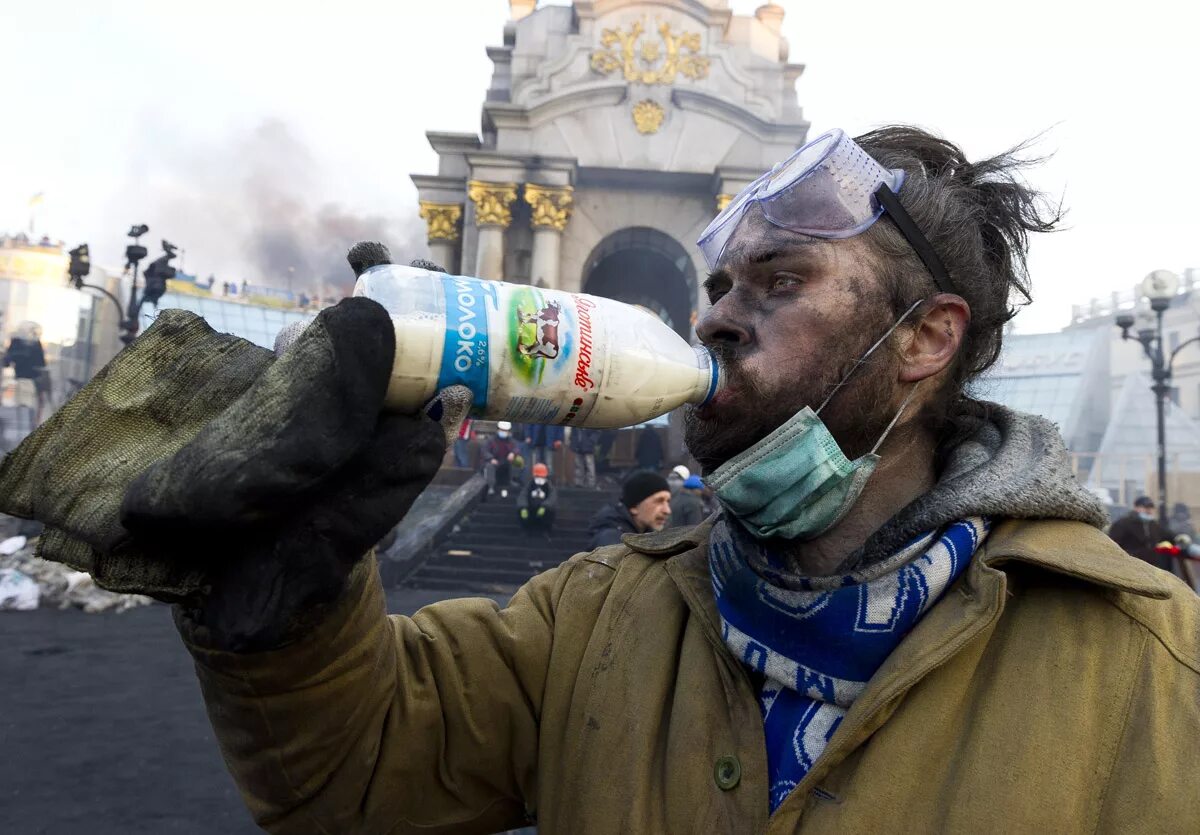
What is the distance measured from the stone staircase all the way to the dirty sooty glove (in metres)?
10.8

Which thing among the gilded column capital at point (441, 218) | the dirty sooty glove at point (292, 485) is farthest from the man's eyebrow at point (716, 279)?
the gilded column capital at point (441, 218)

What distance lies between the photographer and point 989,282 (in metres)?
2.25

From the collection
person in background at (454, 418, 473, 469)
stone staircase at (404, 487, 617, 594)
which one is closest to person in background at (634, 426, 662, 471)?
stone staircase at (404, 487, 617, 594)

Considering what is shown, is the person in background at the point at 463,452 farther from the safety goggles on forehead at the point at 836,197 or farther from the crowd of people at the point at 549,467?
the safety goggles on forehead at the point at 836,197

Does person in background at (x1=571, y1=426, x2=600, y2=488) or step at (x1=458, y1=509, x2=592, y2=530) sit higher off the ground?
person in background at (x1=571, y1=426, x2=600, y2=488)

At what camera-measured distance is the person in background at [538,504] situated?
47.8 feet

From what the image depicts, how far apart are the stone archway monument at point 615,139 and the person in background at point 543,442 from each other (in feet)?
15.8

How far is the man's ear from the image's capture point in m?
2.06

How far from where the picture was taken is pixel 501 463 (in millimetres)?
17359

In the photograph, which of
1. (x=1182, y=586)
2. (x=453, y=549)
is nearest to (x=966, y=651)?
(x=1182, y=586)

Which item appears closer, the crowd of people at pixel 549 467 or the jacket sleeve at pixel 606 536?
the jacket sleeve at pixel 606 536

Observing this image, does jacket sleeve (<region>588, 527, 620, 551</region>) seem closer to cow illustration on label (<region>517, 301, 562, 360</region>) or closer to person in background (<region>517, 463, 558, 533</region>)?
cow illustration on label (<region>517, 301, 562, 360</region>)

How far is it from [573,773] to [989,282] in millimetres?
1593

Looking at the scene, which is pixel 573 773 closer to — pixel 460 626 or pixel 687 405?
pixel 460 626
